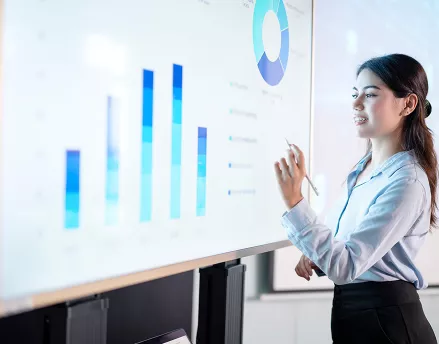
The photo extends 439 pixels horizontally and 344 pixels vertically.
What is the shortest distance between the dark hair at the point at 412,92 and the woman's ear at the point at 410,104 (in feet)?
0.04

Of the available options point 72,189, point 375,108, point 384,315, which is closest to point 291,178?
point 375,108

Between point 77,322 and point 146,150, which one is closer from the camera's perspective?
point 77,322

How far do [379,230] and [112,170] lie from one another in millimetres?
639

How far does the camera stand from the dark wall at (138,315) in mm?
931

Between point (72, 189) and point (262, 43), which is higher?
point (262, 43)

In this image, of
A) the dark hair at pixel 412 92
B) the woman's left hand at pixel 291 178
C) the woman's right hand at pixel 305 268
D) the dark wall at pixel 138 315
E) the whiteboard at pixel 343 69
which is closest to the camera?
the dark wall at pixel 138 315

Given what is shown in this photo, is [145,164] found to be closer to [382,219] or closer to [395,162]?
[382,219]

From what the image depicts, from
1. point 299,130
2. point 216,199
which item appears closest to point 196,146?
point 216,199

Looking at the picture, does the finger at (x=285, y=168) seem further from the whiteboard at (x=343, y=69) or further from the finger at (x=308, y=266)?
the whiteboard at (x=343, y=69)

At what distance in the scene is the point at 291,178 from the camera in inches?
45.8

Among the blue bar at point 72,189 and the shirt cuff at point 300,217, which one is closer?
the blue bar at point 72,189

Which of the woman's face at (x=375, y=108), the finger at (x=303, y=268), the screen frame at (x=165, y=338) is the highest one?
the woman's face at (x=375, y=108)

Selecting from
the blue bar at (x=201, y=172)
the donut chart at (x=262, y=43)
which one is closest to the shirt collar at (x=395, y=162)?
the donut chart at (x=262, y=43)

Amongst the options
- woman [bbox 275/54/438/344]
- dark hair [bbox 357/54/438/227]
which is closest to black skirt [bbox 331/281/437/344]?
woman [bbox 275/54/438/344]
